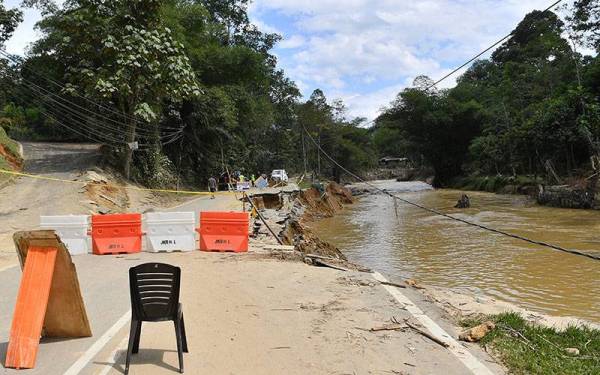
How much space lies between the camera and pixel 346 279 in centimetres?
983

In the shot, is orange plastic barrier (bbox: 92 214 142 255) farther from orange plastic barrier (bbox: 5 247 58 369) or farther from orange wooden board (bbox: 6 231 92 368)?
orange plastic barrier (bbox: 5 247 58 369)

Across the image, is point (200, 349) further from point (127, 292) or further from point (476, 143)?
point (476, 143)

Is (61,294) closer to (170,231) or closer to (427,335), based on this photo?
(427,335)

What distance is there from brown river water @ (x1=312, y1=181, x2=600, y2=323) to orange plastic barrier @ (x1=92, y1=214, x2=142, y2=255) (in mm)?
6910

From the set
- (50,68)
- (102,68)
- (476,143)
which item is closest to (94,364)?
(102,68)

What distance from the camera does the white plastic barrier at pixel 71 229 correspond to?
41.7ft

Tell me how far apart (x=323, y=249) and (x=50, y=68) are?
79.5 feet

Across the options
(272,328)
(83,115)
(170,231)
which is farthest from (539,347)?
(83,115)

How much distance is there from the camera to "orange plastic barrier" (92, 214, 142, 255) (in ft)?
42.2

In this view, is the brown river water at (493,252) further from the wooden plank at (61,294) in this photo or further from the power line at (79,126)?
the power line at (79,126)

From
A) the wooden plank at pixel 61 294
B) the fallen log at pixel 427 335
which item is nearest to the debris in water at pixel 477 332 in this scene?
the fallen log at pixel 427 335

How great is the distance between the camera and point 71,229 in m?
12.7

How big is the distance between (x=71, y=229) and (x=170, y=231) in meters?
2.40

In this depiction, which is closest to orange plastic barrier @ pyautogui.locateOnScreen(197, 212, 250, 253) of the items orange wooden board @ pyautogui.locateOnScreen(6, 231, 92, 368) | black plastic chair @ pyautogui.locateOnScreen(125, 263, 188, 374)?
orange wooden board @ pyautogui.locateOnScreen(6, 231, 92, 368)
